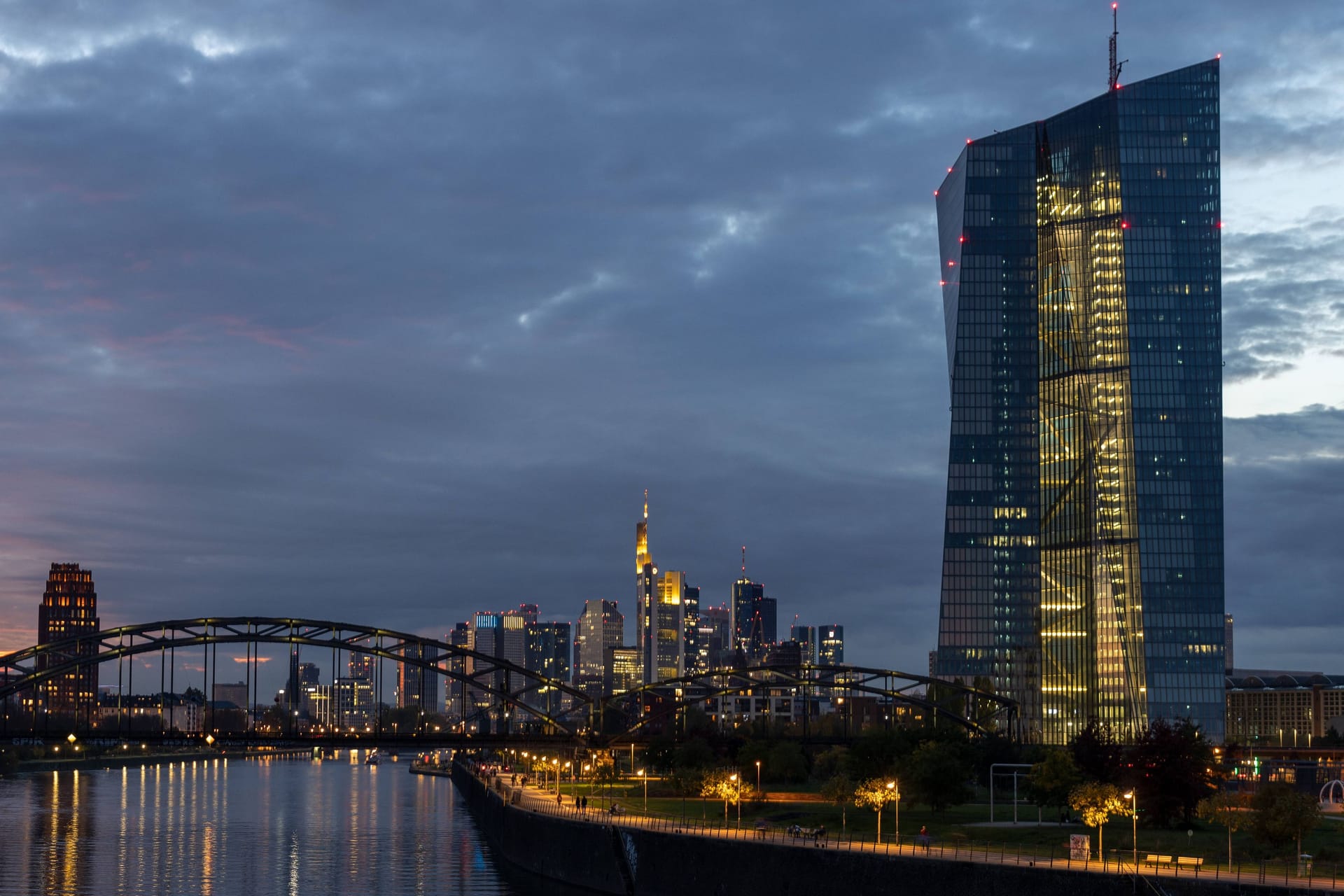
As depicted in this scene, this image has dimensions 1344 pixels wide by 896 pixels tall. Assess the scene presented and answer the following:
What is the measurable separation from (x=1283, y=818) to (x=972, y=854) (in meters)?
14.5

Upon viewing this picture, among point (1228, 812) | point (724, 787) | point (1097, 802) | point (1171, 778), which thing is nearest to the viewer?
point (1228, 812)

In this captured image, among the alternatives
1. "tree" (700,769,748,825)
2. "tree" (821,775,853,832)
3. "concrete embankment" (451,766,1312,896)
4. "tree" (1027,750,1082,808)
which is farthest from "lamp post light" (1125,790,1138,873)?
"tree" (700,769,748,825)

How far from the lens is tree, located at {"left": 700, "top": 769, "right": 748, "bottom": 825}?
360 feet

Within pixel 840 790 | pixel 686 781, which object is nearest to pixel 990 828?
pixel 840 790

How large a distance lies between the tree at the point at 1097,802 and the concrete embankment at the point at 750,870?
651 inches

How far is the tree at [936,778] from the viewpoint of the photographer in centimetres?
10688

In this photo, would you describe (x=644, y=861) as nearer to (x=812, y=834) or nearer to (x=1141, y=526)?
(x=812, y=834)

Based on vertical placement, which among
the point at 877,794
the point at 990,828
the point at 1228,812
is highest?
the point at 1228,812

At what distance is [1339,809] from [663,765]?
7568cm

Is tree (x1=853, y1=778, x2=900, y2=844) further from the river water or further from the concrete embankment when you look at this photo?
the river water

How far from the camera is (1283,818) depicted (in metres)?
73.2

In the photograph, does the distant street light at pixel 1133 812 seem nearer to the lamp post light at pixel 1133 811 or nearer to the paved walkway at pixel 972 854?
the lamp post light at pixel 1133 811

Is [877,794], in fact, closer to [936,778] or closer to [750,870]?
[936,778]

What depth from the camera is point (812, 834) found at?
85.5m
